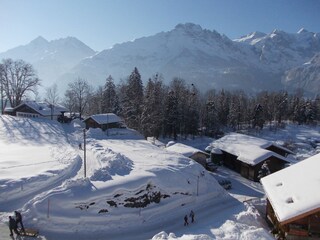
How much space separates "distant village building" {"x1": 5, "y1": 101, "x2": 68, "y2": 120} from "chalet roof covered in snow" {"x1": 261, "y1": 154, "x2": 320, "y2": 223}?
168 feet

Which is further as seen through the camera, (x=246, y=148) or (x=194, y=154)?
(x=246, y=148)

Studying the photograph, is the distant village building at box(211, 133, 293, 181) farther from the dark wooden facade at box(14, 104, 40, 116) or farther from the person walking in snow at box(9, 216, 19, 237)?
the dark wooden facade at box(14, 104, 40, 116)

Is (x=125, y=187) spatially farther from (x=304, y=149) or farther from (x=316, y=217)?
(x=304, y=149)

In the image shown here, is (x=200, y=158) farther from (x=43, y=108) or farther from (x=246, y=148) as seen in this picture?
(x=43, y=108)

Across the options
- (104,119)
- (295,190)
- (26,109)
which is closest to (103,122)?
(104,119)

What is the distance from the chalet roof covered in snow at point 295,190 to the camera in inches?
842

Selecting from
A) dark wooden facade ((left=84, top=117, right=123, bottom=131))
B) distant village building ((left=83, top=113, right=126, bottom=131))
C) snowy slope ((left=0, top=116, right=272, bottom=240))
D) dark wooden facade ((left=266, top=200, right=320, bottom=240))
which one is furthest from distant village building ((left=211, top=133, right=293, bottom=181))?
dark wooden facade ((left=266, top=200, right=320, bottom=240))

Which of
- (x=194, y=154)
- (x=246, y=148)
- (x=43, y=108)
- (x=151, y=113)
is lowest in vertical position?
(x=194, y=154)

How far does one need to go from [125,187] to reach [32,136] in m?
29.1

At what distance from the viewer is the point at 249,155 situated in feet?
169

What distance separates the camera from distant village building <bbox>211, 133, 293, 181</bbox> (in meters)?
50.1

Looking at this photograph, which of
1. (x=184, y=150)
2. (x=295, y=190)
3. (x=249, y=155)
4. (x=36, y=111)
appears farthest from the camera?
(x=36, y=111)

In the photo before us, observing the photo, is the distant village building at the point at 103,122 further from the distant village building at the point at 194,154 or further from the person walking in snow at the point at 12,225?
the person walking in snow at the point at 12,225

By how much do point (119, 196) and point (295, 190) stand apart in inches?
566
